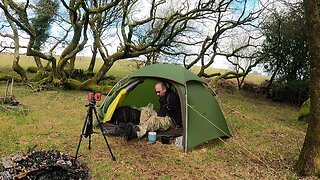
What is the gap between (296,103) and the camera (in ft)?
57.7

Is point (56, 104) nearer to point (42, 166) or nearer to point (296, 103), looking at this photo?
point (42, 166)

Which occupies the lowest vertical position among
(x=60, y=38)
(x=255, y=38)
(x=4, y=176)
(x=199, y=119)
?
(x=4, y=176)

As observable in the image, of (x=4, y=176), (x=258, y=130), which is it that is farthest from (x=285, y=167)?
(x=4, y=176)

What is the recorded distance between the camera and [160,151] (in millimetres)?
6434

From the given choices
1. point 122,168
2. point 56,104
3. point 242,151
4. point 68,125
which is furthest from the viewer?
point 56,104

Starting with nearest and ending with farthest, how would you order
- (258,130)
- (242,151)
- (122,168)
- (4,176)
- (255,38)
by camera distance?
(4,176) → (122,168) → (242,151) → (258,130) → (255,38)

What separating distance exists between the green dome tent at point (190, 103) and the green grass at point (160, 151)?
257mm

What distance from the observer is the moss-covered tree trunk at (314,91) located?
5.33 meters

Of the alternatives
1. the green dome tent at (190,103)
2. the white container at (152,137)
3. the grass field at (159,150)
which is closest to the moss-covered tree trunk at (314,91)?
the grass field at (159,150)

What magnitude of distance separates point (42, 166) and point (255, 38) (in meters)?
14.6

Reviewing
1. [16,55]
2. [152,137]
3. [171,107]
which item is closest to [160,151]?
[152,137]

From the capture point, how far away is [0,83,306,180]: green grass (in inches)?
219

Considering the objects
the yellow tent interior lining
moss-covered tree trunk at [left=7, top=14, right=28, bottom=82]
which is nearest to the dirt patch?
the yellow tent interior lining

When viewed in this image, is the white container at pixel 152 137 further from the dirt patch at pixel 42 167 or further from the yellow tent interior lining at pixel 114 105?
the dirt patch at pixel 42 167
